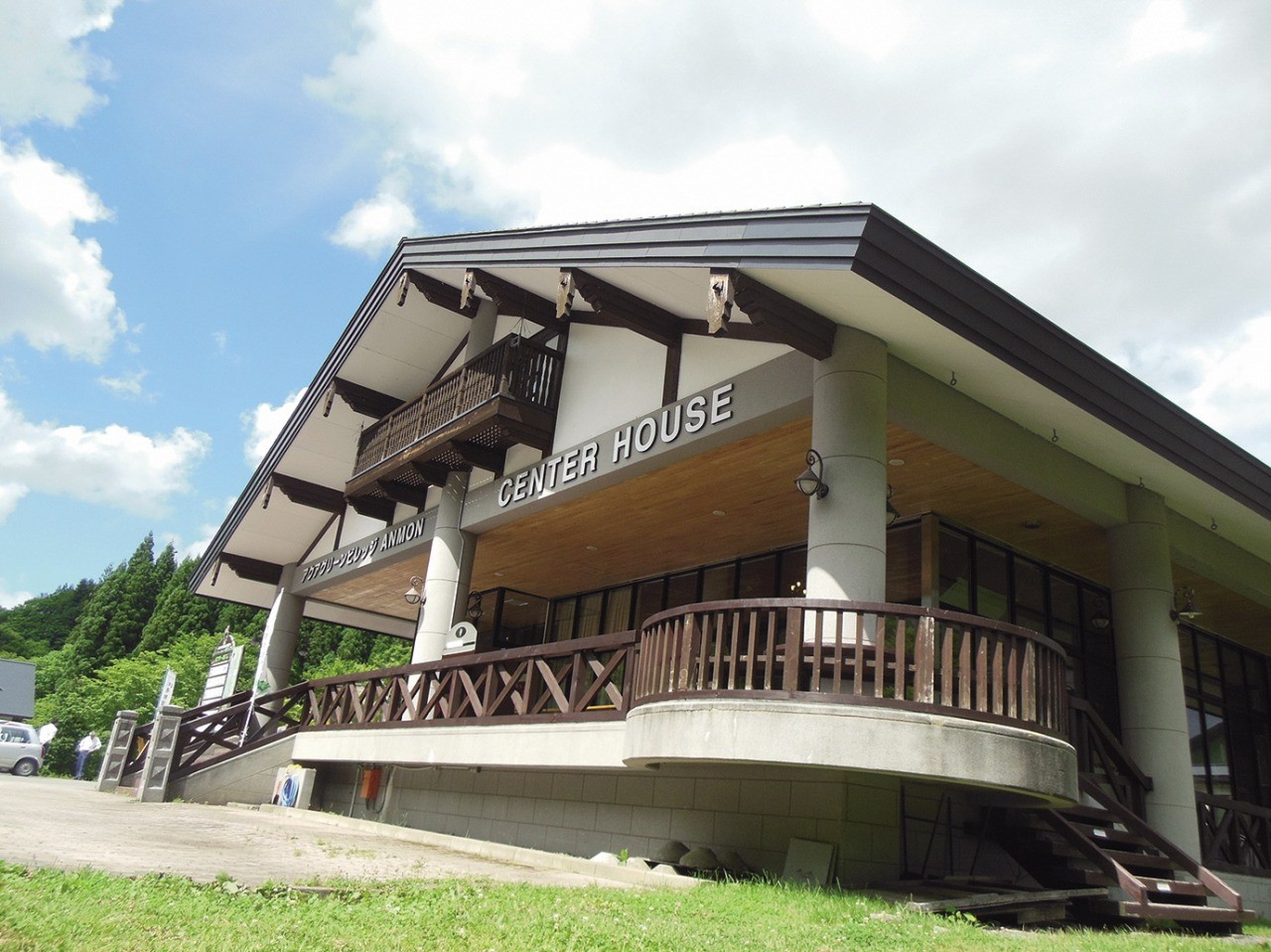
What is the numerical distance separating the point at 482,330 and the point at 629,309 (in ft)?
17.7

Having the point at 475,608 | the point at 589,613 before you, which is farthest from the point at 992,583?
the point at 475,608

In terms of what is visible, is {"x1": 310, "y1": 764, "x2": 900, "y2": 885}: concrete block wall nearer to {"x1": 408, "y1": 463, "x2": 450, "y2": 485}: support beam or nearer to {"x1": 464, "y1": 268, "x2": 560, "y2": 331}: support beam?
{"x1": 408, "y1": 463, "x2": 450, "y2": 485}: support beam

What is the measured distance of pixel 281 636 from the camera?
2075 cm

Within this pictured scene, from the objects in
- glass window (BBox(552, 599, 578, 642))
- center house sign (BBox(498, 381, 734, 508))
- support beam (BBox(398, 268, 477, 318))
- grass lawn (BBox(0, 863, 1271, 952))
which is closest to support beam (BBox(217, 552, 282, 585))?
glass window (BBox(552, 599, 578, 642))

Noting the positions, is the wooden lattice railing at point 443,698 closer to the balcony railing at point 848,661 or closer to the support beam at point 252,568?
the balcony railing at point 848,661

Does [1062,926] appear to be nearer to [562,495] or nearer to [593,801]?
[593,801]

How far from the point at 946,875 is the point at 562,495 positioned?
6.33 meters

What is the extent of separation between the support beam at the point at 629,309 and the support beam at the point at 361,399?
25.5ft

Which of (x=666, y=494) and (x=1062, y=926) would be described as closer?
(x=1062, y=926)

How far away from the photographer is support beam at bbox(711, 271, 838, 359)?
880cm

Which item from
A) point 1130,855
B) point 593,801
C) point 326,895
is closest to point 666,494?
point 593,801

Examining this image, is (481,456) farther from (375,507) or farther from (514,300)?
(375,507)

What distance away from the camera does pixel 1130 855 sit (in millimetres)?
9211

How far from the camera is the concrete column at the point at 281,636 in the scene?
20297 millimetres
